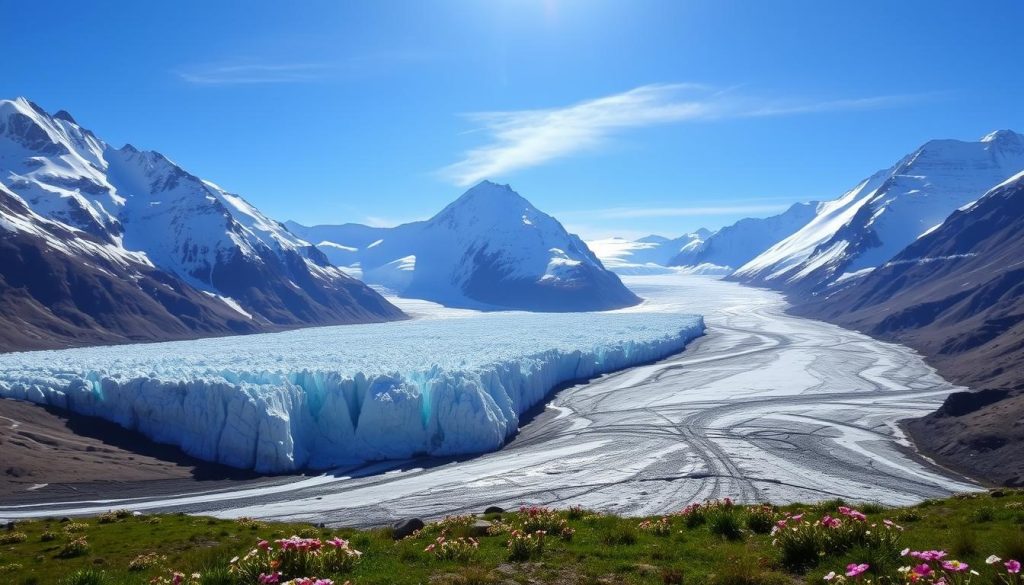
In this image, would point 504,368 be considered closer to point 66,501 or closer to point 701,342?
point 66,501

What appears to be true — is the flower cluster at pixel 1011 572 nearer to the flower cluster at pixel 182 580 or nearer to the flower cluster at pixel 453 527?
the flower cluster at pixel 453 527

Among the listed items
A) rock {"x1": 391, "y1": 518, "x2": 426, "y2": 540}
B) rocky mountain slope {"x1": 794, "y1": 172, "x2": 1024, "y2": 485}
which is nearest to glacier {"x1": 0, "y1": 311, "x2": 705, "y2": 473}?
rocky mountain slope {"x1": 794, "y1": 172, "x2": 1024, "y2": 485}

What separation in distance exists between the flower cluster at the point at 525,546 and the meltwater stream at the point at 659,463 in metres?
37.2

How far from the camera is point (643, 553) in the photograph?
15797 millimetres

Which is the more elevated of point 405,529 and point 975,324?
point 975,324

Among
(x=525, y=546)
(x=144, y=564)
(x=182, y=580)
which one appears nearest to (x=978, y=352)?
(x=525, y=546)

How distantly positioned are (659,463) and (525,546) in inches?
2123

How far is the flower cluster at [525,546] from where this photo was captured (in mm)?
15680

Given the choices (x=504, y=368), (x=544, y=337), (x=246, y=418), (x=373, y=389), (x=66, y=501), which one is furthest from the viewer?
(x=544, y=337)

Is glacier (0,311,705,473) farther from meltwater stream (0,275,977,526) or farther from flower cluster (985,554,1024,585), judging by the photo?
flower cluster (985,554,1024,585)

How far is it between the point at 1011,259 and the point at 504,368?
166 metres

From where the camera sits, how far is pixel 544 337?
14288cm

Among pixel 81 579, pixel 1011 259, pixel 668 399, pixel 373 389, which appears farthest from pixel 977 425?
pixel 1011 259

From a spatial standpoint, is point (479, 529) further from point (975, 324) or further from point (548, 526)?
point (975, 324)
